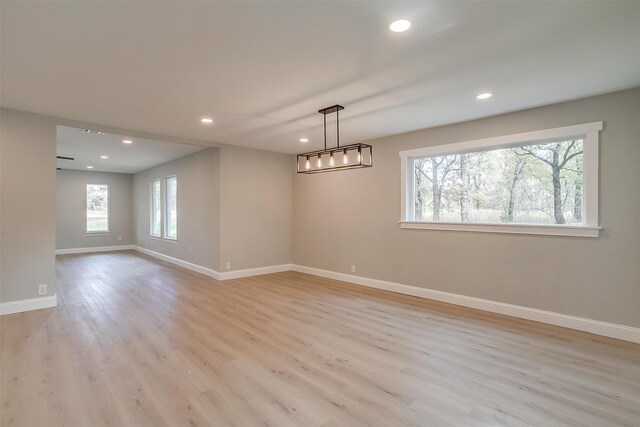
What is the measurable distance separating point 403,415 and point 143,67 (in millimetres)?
3421

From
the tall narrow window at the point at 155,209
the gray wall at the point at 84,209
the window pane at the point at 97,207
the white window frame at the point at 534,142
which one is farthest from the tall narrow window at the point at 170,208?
the white window frame at the point at 534,142

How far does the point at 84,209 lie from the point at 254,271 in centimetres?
707

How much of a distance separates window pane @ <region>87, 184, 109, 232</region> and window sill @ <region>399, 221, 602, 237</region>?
9.95m

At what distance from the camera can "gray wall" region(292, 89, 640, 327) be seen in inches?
128

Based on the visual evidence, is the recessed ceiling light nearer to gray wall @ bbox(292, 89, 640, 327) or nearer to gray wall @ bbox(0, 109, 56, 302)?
gray wall @ bbox(292, 89, 640, 327)

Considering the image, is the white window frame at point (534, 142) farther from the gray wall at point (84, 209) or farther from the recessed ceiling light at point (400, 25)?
the gray wall at point (84, 209)

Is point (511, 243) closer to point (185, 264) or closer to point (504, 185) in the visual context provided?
point (504, 185)

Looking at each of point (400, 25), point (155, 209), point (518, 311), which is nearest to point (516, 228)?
point (518, 311)

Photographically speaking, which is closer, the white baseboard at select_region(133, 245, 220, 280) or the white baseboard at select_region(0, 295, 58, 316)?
the white baseboard at select_region(0, 295, 58, 316)

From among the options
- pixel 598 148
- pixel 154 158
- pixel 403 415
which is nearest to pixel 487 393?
pixel 403 415

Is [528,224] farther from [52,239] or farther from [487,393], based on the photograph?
[52,239]

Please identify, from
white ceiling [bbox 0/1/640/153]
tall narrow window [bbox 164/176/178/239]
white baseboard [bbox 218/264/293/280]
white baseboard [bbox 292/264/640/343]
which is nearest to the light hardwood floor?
white baseboard [bbox 292/264/640/343]

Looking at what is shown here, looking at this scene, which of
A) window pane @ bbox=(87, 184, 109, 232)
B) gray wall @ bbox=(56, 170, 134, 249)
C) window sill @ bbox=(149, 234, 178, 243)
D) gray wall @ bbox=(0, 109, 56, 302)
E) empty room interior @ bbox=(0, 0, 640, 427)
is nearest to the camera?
empty room interior @ bbox=(0, 0, 640, 427)

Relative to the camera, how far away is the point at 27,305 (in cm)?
406
